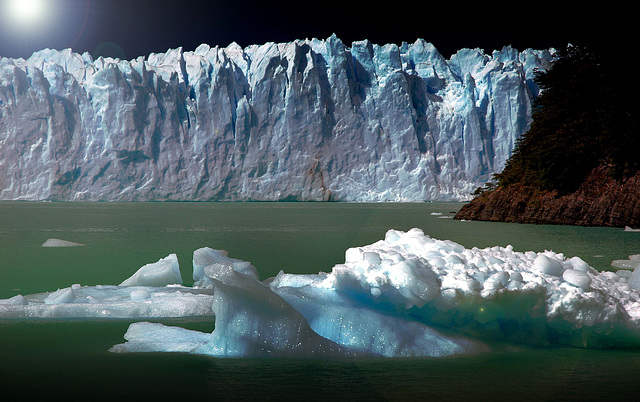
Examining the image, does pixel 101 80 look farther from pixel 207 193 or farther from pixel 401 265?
pixel 401 265

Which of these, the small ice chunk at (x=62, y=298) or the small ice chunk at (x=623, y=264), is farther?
the small ice chunk at (x=623, y=264)

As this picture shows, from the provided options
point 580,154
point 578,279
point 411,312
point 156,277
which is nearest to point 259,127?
point 580,154

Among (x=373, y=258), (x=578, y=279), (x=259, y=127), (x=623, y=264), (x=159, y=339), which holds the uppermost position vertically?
(x=259, y=127)

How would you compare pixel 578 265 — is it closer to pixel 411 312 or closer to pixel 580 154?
pixel 411 312

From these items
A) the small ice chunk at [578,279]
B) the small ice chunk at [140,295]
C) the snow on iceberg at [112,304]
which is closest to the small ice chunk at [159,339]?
the snow on iceberg at [112,304]

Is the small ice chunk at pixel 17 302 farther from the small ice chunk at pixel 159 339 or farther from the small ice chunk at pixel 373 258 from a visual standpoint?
the small ice chunk at pixel 373 258

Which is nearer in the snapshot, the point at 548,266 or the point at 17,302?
the point at 548,266
